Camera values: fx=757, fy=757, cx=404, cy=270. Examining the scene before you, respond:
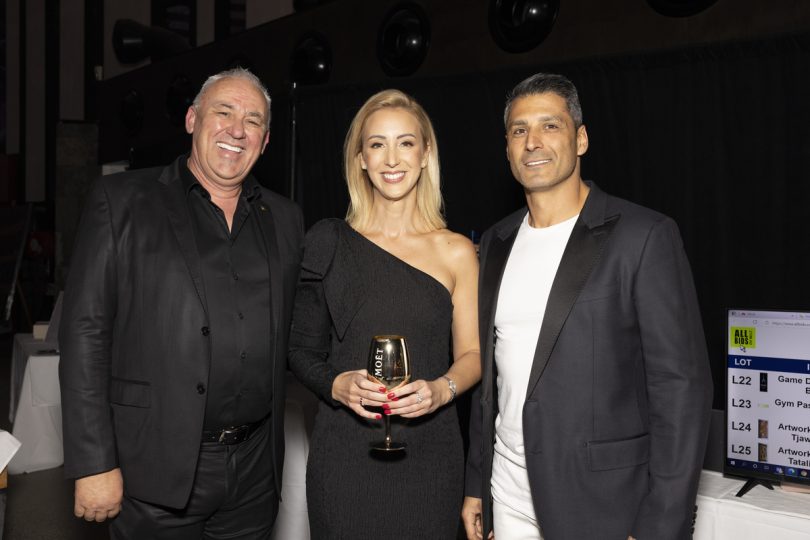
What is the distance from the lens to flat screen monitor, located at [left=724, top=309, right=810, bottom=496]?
7.75 feet

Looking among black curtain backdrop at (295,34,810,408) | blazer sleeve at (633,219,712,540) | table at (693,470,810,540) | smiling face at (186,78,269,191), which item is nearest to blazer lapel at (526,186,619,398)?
blazer sleeve at (633,219,712,540)

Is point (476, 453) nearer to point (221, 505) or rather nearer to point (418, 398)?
point (418, 398)

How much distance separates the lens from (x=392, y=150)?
2365 millimetres

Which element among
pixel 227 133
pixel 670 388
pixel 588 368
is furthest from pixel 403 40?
pixel 670 388

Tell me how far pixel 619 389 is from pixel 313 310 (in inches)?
39.1

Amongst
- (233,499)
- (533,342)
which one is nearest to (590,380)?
(533,342)

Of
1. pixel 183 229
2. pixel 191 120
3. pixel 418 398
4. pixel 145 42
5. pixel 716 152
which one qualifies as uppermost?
pixel 145 42

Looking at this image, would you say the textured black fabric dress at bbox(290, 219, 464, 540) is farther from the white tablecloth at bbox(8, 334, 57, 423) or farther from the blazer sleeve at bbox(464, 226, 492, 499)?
the white tablecloth at bbox(8, 334, 57, 423)

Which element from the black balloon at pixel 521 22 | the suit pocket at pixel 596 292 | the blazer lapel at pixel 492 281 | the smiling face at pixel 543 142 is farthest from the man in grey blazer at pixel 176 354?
the black balloon at pixel 521 22

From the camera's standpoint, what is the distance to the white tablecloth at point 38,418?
5340mm

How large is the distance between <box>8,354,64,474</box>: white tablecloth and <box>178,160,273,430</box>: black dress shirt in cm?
350

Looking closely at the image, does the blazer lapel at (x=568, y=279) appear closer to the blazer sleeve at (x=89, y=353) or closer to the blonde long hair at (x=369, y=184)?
the blonde long hair at (x=369, y=184)

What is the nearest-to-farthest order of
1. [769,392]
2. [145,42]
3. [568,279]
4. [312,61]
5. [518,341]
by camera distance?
[568,279] < [518,341] < [769,392] < [312,61] < [145,42]

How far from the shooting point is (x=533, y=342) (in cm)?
207
